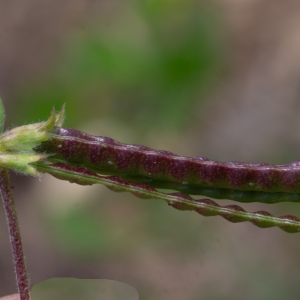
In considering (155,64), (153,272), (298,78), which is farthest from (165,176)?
(298,78)

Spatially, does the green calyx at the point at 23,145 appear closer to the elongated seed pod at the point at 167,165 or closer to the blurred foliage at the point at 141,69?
the elongated seed pod at the point at 167,165

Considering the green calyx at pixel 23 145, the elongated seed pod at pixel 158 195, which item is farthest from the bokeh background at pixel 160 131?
the green calyx at pixel 23 145

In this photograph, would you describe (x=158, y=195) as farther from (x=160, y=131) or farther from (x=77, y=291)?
(x=160, y=131)

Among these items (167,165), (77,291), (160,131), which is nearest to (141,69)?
(160,131)

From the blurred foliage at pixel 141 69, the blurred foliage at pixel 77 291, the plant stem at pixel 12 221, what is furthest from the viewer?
the blurred foliage at pixel 141 69

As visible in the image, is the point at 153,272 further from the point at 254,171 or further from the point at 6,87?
the point at 254,171
